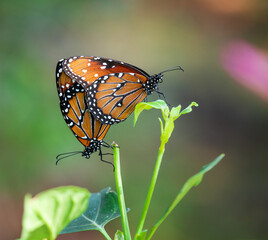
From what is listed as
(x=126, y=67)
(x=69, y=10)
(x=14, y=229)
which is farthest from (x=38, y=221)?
(x=14, y=229)

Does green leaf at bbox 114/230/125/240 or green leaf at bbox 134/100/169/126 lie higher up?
green leaf at bbox 134/100/169/126

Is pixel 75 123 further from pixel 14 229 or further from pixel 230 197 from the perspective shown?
pixel 230 197

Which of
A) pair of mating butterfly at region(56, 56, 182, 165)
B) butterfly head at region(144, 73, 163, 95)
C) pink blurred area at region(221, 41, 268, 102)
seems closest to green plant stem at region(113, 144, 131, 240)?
pair of mating butterfly at region(56, 56, 182, 165)

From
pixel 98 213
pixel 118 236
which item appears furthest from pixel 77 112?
pixel 118 236

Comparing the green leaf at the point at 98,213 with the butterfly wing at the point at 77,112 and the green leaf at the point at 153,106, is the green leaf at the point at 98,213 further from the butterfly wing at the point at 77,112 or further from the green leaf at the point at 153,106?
the butterfly wing at the point at 77,112

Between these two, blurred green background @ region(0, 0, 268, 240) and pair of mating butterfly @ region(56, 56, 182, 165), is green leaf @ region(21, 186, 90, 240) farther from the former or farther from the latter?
blurred green background @ region(0, 0, 268, 240)

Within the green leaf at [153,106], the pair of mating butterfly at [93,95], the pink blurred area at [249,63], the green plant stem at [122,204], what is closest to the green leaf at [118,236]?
the green plant stem at [122,204]
